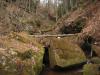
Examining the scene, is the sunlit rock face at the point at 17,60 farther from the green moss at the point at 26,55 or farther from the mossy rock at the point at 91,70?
the mossy rock at the point at 91,70

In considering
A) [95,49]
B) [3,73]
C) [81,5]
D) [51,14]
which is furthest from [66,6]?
[3,73]

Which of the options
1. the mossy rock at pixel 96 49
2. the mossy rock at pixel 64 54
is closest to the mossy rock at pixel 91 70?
the mossy rock at pixel 64 54

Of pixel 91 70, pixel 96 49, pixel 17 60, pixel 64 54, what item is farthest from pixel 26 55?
pixel 96 49

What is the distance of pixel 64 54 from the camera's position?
42.7 ft

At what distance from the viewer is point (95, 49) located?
13938 millimetres

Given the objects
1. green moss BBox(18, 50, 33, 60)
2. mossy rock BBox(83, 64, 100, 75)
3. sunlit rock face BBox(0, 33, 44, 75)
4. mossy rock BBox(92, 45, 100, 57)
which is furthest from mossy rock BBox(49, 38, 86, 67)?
mossy rock BBox(83, 64, 100, 75)

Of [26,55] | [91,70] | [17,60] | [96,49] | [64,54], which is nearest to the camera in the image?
[91,70]

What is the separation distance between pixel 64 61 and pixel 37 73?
1750 millimetres

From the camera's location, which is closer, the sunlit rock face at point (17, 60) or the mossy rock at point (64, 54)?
the sunlit rock face at point (17, 60)

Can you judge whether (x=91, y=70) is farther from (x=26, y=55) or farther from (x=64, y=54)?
(x=26, y=55)

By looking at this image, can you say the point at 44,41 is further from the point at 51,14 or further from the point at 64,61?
the point at 51,14

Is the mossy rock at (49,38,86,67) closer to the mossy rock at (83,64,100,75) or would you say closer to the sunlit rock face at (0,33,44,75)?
the sunlit rock face at (0,33,44,75)

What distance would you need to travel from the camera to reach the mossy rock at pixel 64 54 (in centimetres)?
1227

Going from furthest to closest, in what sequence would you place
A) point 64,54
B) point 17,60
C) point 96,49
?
point 96,49 → point 64,54 → point 17,60
